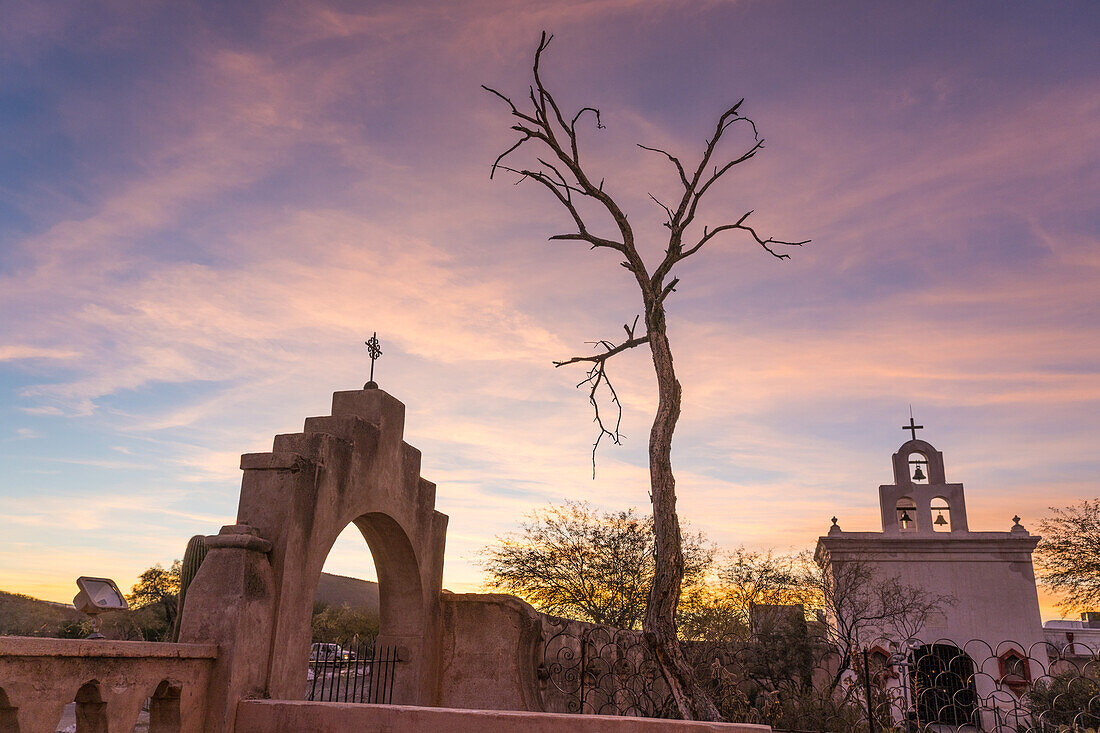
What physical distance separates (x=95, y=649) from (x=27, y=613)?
95.6 ft

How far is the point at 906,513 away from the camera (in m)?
21.7

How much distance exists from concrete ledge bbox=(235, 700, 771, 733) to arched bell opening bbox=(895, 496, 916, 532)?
19.0 m

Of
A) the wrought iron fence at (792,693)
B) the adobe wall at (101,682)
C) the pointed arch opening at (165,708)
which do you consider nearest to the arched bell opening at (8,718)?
the adobe wall at (101,682)

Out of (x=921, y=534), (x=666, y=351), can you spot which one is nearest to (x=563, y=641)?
(x=666, y=351)

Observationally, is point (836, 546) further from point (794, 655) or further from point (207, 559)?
point (207, 559)

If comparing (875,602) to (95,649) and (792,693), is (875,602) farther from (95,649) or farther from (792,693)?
(95,649)

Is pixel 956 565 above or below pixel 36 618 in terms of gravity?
above

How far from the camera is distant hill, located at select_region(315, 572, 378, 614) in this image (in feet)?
136

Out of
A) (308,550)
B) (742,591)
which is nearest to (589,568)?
(742,591)

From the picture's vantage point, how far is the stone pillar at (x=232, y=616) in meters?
5.91

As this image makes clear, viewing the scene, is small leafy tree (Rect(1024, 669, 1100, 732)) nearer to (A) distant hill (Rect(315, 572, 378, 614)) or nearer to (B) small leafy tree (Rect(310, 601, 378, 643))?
(B) small leafy tree (Rect(310, 601, 378, 643))

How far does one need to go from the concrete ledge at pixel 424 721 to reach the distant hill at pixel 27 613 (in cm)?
2172

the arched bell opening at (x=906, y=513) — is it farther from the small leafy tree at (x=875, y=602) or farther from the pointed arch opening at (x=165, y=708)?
the pointed arch opening at (x=165, y=708)

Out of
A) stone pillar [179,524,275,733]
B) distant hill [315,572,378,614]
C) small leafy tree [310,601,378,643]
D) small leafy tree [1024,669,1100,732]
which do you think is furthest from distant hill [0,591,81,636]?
small leafy tree [1024,669,1100,732]
